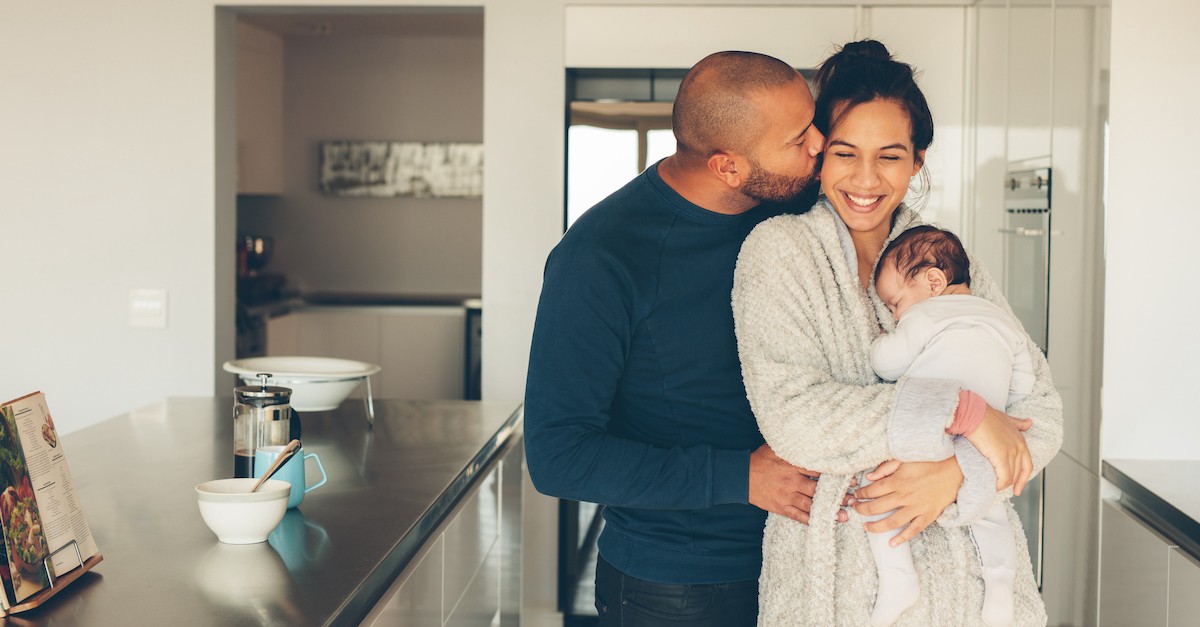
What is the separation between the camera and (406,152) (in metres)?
6.69

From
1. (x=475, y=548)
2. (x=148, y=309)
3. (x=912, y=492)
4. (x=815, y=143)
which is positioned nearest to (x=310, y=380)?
(x=475, y=548)

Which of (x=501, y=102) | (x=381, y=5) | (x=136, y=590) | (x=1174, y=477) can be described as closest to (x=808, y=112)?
(x=136, y=590)

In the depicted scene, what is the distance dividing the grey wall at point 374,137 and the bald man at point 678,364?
5.21 m

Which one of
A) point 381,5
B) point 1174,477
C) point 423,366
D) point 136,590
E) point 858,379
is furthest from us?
point 423,366

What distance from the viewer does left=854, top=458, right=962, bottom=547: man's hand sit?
1.45 meters

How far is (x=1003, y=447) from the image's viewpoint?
1.43 m

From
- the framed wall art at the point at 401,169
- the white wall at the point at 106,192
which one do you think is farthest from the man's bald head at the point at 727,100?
the framed wall art at the point at 401,169

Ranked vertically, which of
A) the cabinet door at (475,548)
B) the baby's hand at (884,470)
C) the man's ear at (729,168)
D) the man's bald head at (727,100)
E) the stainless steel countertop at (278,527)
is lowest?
the cabinet door at (475,548)

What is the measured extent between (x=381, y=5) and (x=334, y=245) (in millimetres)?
3493

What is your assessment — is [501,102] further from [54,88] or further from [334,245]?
A: [334,245]

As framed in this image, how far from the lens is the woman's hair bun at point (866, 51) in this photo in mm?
1641

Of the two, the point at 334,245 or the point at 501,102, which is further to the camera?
the point at 334,245

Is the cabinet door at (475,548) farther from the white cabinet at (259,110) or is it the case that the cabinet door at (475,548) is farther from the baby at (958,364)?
the white cabinet at (259,110)

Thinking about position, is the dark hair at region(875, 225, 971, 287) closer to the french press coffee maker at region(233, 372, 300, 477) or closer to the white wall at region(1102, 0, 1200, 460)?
the white wall at region(1102, 0, 1200, 460)
